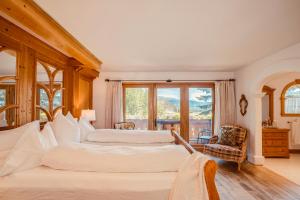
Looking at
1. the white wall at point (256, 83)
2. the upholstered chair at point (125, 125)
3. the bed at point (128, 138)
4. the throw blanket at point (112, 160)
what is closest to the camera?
the throw blanket at point (112, 160)

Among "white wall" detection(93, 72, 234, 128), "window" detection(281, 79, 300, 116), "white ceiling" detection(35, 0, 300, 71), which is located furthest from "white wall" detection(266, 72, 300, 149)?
"white ceiling" detection(35, 0, 300, 71)

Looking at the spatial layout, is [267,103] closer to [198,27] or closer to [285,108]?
[285,108]

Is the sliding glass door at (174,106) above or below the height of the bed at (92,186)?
above

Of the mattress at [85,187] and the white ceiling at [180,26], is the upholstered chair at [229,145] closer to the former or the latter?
the white ceiling at [180,26]

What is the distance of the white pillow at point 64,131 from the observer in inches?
99.7

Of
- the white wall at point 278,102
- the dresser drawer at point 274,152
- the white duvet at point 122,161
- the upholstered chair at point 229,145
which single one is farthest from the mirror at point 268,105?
the white duvet at point 122,161

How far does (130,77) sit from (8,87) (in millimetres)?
3507

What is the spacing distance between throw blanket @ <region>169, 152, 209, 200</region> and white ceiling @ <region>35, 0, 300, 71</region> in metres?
1.66

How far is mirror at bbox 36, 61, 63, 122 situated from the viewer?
117 inches

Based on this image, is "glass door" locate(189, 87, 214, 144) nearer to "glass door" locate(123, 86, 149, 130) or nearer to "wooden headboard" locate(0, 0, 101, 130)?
"glass door" locate(123, 86, 149, 130)

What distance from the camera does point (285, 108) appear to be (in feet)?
17.7

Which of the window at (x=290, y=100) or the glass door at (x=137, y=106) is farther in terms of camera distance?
the glass door at (x=137, y=106)

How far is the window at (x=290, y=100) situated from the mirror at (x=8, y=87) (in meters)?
6.48

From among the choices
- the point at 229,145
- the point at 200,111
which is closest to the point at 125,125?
the point at 200,111
